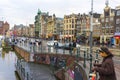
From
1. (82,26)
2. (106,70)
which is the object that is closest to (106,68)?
(106,70)

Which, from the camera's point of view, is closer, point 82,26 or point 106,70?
point 106,70

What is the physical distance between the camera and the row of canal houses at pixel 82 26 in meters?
82.9

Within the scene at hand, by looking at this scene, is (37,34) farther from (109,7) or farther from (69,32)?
(109,7)

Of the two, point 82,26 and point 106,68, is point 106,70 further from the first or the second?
point 82,26

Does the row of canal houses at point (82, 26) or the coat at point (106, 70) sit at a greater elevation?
the row of canal houses at point (82, 26)

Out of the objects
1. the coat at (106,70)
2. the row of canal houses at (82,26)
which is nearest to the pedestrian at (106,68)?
the coat at (106,70)

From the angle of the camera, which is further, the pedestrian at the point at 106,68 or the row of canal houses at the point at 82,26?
the row of canal houses at the point at 82,26

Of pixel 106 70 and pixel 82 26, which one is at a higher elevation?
pixel 82 26

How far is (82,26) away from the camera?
10975 centimetres

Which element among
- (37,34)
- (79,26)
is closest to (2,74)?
(79,26)

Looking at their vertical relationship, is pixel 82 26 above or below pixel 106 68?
above

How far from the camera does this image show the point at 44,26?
164875 millimetres

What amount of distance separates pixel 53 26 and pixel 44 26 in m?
21.5

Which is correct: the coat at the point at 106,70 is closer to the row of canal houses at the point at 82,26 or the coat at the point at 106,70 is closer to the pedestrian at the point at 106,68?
the pedestrian at the point at 106,68
